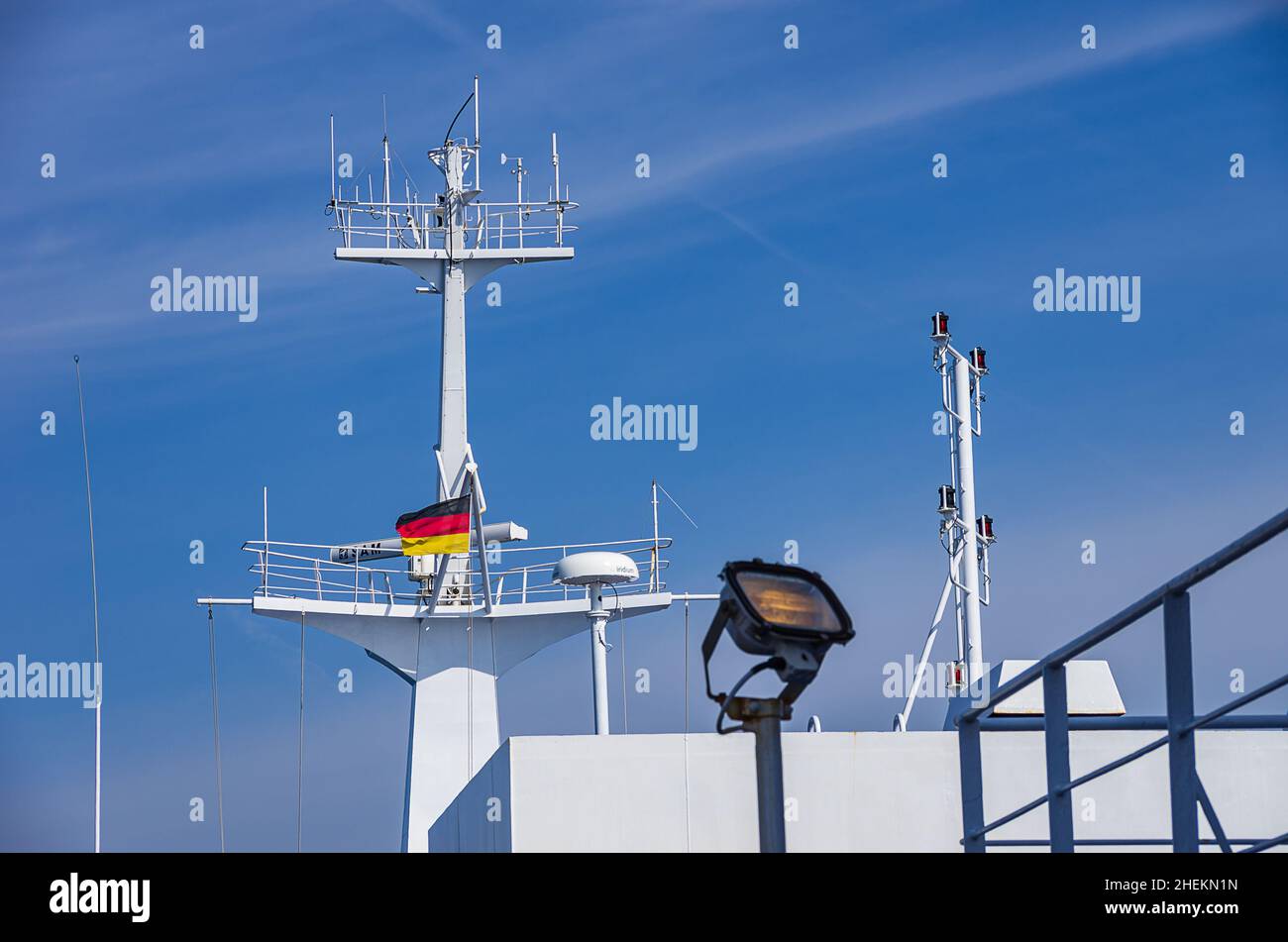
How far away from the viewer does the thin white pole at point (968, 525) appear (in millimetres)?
23422

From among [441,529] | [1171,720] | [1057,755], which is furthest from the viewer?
[441,529]

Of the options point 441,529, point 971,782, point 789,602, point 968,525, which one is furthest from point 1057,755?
point 441,529

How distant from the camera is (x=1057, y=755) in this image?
8438mm

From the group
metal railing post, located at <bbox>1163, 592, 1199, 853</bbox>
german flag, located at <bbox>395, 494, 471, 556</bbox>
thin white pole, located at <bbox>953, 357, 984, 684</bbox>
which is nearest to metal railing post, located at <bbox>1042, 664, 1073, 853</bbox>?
metal railing post, located at <bbox>1163, 592, 1199, 853</bbox>

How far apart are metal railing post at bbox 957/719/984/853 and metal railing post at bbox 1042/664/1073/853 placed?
75 centimetres

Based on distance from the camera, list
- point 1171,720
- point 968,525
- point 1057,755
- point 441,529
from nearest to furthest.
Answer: point 1171,720 < point 1057,755 < point 968,525 < point 441,529

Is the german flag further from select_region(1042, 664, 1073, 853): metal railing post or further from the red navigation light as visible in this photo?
select_region(1042, 664, 1073, 853): metal railing post

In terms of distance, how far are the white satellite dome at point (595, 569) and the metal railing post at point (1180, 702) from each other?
18.3m

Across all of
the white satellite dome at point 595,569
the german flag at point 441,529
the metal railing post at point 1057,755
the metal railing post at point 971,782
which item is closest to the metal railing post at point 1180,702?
the metal railing post at point 1057,755

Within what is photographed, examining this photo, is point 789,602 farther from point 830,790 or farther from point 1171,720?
point 830,790

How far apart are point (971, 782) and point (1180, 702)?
2.23 meters
